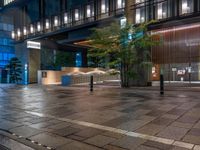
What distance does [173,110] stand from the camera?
6801mm

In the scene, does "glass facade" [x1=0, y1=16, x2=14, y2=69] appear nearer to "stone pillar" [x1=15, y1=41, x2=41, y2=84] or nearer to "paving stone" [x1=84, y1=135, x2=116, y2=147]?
"stone pillar" [x1=15, y1=41, x2=41, y2=84]

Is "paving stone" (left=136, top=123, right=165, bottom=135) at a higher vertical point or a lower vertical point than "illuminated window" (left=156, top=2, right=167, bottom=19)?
lower

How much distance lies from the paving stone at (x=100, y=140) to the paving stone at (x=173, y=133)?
109 cm

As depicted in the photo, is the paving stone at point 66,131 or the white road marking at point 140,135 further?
the paving stone at point 66,131

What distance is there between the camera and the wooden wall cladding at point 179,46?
1738cm

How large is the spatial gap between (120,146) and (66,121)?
2284 millimetres

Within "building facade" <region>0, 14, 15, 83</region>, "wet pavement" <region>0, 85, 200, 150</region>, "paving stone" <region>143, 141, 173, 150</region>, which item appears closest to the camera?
"paving stone" <region>143, 141, 173, 150</region>

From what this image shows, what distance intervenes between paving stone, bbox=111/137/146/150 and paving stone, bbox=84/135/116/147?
160 millimetres

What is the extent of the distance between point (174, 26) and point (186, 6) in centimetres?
175

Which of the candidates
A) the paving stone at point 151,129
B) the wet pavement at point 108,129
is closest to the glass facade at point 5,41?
the wet pavement at point 108,129

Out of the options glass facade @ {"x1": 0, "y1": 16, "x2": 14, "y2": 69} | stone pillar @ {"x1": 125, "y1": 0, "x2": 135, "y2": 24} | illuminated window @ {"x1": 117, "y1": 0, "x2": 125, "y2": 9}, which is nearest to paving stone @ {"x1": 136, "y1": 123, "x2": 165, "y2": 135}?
stone pillar @ {"x1": 125, "y1": 0, "x2": 135, "y2": 24}

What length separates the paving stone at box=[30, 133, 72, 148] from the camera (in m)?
4.07

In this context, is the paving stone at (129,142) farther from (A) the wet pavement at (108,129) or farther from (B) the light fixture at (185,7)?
(B) the light fixture at (185,7)

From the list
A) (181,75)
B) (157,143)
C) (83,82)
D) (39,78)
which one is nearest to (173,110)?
(157,143)
